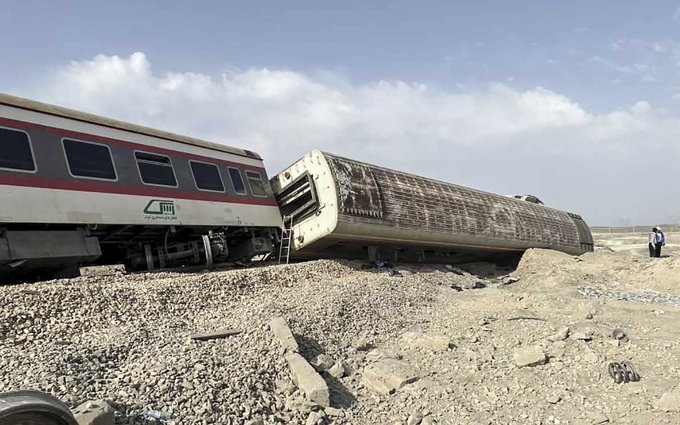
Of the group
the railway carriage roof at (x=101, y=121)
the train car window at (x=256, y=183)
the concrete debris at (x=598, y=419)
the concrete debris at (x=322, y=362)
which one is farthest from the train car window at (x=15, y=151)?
the concrete debris at (x=598, y=419)

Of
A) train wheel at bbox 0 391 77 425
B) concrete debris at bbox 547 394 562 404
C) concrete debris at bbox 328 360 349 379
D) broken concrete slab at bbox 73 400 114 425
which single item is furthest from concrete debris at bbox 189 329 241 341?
concrete debris at bbox 547 394 562 404

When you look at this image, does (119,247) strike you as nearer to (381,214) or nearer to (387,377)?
(381,214)

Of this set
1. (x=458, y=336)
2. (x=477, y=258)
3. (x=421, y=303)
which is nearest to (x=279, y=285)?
(x=421, y=303)

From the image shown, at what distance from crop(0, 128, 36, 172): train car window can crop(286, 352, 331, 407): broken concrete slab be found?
17.4 ft

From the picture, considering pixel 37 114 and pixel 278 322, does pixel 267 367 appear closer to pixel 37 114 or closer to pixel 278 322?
pixel 278 322

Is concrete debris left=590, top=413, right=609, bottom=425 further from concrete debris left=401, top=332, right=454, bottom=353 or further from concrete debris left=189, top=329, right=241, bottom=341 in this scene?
concrete debris left=189, top=329, right=241, bottom=341

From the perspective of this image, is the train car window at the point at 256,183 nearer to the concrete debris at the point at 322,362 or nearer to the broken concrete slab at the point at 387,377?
the concrete debris at the point at 322,362

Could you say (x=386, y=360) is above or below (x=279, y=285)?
below

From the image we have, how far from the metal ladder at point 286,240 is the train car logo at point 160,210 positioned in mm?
3182

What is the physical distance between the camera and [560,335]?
686cm

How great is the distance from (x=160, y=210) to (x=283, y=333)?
503 cm

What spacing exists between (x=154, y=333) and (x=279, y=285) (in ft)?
11.5

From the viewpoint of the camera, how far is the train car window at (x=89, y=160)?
27.7 ft

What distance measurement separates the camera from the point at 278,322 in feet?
20.4
